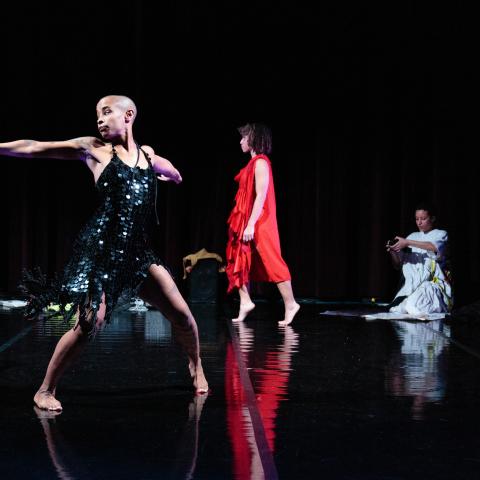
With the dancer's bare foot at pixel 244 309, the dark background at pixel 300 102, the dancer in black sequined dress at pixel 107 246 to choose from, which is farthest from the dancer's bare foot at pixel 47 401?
the dark background at pixel 300 102

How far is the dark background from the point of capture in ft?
30.6

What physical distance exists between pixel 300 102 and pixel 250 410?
6.75 metres

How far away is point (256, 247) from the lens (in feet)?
21.5

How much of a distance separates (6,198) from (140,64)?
2.07 metres

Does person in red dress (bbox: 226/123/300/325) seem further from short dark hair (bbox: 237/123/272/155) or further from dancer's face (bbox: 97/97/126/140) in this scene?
dancer's face (bbox: 97/97/126/140)

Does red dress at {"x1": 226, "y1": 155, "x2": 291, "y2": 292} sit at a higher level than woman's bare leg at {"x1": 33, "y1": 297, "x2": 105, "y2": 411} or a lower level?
higher

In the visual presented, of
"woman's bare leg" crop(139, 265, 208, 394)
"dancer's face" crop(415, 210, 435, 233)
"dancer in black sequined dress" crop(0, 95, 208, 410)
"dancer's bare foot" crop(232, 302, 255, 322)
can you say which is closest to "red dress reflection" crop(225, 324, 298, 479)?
"woman's bare leg" crop(139, 265, 208, 394)

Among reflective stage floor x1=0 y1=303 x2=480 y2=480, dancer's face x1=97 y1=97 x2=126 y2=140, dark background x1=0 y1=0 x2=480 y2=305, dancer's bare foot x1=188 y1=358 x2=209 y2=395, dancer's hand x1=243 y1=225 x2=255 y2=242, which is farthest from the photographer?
dark background x1=0 y1=0 x2=480 y2=305

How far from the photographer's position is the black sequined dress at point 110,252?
3164mm

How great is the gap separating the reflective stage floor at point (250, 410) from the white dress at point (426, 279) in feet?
5.87

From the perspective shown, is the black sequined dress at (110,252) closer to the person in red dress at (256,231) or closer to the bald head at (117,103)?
the bald head at (117,103)

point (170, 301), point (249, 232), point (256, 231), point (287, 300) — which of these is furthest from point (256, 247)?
point (170, 301)

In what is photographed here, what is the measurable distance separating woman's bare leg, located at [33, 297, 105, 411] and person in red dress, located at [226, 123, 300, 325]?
328 cm

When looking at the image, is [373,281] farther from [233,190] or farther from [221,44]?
[221,44]
